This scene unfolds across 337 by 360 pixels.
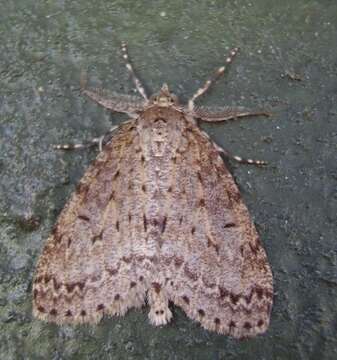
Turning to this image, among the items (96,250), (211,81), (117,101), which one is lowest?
(96,250)

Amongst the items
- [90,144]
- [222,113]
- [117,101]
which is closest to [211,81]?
[222,113]

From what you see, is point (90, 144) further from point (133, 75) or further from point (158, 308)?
point (158, 308)

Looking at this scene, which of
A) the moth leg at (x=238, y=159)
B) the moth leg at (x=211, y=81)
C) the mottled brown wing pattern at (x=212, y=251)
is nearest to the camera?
the mottled brown wing pattern at (x=212, y=251)

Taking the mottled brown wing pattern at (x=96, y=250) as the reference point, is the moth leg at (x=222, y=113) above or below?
above

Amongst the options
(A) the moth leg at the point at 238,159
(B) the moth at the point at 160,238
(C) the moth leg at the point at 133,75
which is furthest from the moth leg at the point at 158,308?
(C) the moth leg at the point at 133,75

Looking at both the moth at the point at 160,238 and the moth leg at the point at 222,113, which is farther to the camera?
the moth leg at the point at 222,113

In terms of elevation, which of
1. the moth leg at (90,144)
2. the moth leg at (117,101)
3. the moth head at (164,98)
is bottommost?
the moth leg at (90,144)

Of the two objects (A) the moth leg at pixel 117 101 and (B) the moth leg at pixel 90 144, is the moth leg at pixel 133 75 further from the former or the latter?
(B) the moth leg at pixel 90 144
